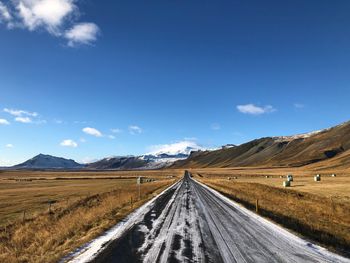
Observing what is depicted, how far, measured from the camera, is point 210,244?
13711 mm

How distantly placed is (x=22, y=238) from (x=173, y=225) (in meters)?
8.00

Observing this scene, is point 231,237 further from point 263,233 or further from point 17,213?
point 17,213

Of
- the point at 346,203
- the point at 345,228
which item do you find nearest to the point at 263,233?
the point at 345,228

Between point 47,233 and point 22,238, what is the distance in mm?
1291

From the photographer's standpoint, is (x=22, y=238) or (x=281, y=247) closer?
(x=281, y=247)

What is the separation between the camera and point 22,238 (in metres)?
18.8

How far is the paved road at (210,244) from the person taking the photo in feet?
38.1

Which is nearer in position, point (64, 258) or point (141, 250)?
point (64, 258)

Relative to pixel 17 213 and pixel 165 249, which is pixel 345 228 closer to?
pixel 165 249

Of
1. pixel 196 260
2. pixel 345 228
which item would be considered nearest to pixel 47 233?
pixel 196 260

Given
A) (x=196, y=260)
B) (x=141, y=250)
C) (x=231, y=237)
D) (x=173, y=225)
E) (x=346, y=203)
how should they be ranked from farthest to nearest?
(x=346, y=203) → (x=173, y=225) → (x=231, y=237) → (x=141, y=250) → (x=196, y=260)

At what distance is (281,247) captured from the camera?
516 inches

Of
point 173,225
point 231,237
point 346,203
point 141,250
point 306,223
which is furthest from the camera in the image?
point 346,203

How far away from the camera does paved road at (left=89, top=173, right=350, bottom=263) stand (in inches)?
457
